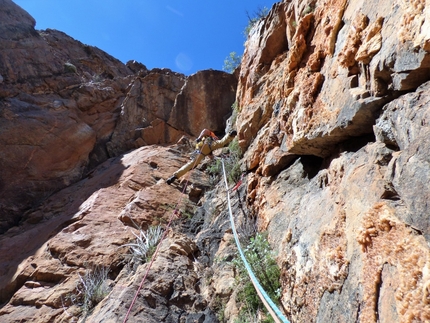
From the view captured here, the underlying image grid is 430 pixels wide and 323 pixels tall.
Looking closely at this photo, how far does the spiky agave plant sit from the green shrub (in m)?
1.86

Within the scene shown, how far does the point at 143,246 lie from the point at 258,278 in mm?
2491

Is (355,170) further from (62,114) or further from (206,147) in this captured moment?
(62,114)

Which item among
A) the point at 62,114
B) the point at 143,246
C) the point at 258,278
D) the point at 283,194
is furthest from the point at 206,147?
the point at 62,114

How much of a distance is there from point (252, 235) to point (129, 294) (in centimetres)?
196

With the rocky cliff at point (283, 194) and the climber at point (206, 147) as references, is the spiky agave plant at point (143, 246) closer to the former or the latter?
the rocky cliff at point (283, 194)

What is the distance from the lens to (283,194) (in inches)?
174

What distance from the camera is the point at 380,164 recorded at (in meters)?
2.43

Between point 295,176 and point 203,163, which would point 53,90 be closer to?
point 203,163

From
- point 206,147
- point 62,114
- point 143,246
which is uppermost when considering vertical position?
point 62,114

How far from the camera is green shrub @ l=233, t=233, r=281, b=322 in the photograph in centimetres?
347

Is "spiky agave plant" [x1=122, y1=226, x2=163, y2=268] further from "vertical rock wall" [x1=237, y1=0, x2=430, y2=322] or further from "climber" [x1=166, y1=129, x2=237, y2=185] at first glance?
"climber" [x1=166, y1=129, x2=237, y2=185]

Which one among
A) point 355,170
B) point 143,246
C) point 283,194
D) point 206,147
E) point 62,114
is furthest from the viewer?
point 62,114

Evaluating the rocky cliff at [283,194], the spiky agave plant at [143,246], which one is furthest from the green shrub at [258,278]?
the spiky agave plant at [143,246]

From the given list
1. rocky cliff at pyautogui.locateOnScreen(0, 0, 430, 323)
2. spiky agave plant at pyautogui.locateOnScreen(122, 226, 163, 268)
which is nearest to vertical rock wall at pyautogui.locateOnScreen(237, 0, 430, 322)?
rocky cliff at pyautogui.locateOnScreen(0, 0, 430, 323)
